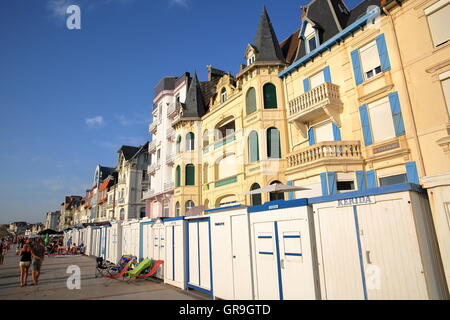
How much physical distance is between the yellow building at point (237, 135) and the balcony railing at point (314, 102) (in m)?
2.13

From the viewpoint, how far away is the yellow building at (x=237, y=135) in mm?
16922

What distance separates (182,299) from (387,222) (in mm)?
6849

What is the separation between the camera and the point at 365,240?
5.35 m

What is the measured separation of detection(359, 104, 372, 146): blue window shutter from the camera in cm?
1196

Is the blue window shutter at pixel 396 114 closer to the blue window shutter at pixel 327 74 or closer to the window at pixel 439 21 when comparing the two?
the window at pixel 439 21

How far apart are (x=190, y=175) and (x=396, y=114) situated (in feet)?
54.3

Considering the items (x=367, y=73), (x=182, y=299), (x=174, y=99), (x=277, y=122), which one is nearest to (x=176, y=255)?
(x=182, y=299)

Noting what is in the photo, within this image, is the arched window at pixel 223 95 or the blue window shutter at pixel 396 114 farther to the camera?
the arched window at pixel 223 95

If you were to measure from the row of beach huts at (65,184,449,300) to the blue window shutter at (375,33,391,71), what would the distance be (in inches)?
334

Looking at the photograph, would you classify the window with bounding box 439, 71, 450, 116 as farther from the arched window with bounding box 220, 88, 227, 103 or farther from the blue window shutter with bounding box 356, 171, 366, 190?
the arched window with bounding box 220, 88, 227, 103

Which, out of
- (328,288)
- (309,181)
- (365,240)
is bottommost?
(328,288)

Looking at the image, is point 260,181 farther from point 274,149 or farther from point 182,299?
point 182,299

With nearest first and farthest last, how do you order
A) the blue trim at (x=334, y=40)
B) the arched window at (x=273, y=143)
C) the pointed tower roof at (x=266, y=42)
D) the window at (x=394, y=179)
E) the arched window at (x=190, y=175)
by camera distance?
the window at (x=394, y=179), the blue trim at (x=334, y=40), the arched window at (x=273, y=143), the pointed tower roof at (x=266, y=42), the arched window at (x=190, y=175)

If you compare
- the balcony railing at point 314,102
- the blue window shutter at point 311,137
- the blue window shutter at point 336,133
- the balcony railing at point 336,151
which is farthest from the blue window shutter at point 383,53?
the blue window shutter at point 311,137
